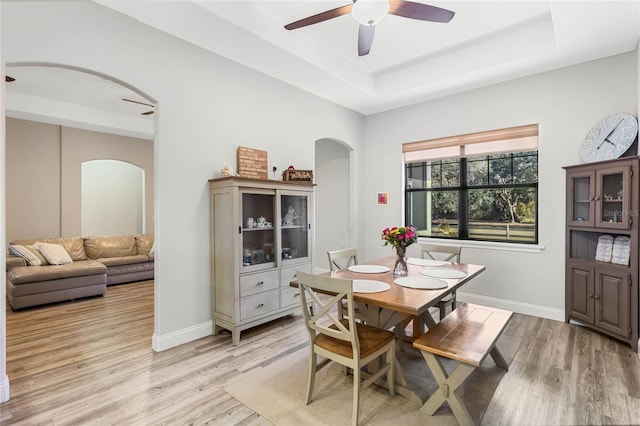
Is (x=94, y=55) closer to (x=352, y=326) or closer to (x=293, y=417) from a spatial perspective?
(x=352, y=326)

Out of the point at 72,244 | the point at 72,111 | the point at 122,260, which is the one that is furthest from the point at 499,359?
the point at 72,111

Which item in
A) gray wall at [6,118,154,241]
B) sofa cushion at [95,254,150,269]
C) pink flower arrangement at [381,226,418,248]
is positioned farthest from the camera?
sofa cushion at [95,254,150,269]

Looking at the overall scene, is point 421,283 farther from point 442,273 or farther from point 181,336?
point 181,336

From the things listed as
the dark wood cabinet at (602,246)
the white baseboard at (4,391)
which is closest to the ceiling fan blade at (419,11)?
the dark wood cabinet at (602,246)

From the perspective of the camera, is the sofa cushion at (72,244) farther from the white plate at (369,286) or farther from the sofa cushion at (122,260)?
the white plate at (369,286)

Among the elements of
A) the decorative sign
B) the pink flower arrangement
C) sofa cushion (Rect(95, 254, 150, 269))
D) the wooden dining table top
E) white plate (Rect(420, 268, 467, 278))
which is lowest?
sofa cushion (Rect(95, 254, 150, 269))

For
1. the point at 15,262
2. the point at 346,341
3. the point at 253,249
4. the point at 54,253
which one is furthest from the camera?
the point at 54,253

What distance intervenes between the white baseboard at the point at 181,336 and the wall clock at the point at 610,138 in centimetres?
436

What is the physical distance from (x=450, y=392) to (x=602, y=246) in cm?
252

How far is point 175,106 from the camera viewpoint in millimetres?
3000

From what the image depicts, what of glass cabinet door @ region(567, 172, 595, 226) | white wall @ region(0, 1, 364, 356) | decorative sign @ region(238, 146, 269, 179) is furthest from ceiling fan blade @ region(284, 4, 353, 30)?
glass cabinet door @ region(567, 172, 595, 226)

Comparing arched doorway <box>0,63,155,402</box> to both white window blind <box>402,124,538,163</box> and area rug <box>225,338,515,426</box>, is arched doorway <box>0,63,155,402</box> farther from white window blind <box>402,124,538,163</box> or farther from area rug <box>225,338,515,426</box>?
white window blind <box>402,124,538,163</box>

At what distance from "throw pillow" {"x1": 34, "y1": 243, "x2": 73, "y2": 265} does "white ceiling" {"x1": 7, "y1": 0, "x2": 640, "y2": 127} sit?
2215 mm

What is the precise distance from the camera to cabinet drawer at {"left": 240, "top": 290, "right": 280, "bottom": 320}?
122 inches
